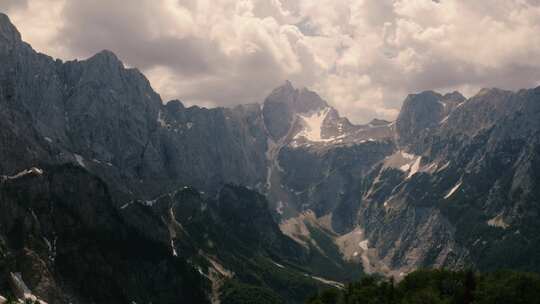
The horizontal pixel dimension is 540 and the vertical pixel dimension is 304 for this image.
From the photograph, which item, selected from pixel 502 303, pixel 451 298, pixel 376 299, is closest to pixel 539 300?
pixel 502 303

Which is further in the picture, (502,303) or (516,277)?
(516,277)

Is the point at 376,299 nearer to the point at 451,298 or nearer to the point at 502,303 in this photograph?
the point at 451,298

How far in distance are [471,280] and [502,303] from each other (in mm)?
13296

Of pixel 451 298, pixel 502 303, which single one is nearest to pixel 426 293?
pixel 451 298

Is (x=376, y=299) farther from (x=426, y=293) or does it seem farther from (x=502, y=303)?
(x=502, y=303)

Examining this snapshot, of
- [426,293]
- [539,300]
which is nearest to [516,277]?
[539,300]

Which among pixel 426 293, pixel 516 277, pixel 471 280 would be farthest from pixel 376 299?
pixel 516 277

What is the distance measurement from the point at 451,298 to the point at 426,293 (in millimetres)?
7506

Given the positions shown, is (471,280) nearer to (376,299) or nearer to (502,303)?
(502,303)

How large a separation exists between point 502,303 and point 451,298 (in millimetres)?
14340

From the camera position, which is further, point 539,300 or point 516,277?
point 516,277

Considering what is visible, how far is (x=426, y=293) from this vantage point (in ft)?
627

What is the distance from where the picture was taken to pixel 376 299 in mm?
199000

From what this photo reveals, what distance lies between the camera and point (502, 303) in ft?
602
